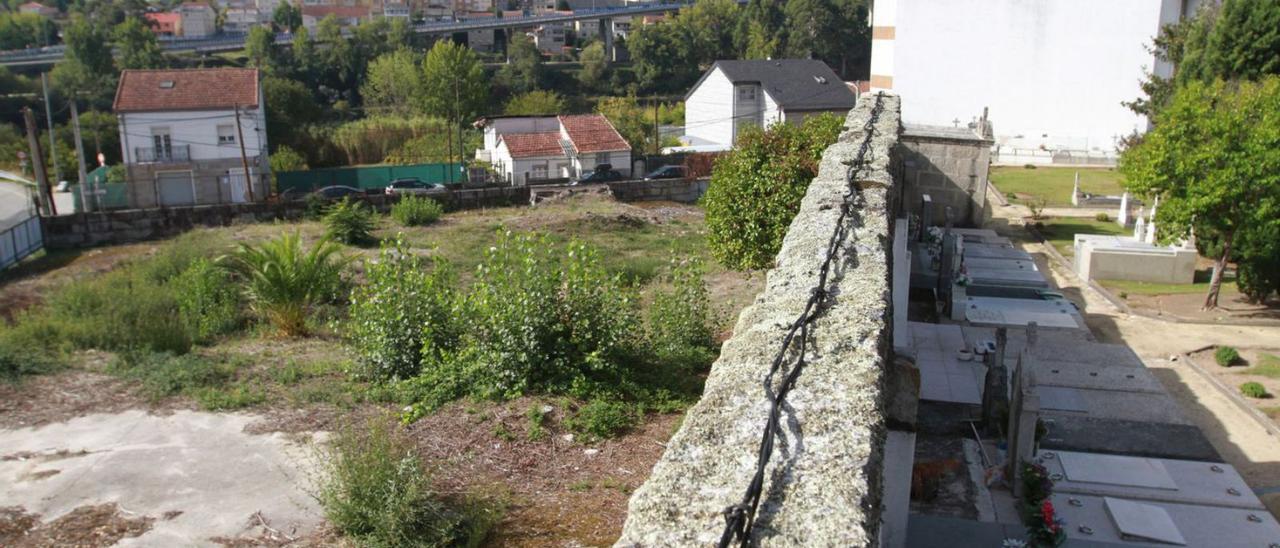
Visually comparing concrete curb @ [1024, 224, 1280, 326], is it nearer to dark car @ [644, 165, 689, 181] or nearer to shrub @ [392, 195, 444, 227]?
shrub @ [392, 195, 444, 227]

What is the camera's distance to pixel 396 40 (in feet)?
252

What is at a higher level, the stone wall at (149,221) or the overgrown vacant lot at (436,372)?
the overgrown vacant lot at (436,372)

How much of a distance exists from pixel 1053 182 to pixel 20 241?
2915 centimetres

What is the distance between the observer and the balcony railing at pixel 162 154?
3612 cm

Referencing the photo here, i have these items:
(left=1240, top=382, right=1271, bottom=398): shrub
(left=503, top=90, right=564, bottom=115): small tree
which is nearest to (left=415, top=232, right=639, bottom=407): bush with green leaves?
(left=1240, top=382, right=1271, bottom=398): shrub

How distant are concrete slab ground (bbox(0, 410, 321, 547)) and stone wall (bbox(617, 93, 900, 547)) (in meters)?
4.01

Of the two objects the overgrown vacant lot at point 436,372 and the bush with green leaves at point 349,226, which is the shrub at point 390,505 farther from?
the bush with green leaves at point 349,226

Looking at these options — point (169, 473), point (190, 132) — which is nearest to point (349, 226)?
point (169, 473)

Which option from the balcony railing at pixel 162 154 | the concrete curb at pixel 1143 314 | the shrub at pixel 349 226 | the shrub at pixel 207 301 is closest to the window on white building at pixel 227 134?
the balcony railing at pixel 162 154

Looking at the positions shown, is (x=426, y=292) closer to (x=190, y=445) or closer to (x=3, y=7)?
(x=190, y=445)

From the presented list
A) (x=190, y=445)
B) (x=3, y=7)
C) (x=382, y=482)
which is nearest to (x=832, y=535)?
(x=382, y=482)

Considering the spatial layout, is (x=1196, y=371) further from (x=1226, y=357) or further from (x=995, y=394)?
(x=995, y=394)

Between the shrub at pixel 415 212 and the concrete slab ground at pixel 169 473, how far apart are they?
15158 mm

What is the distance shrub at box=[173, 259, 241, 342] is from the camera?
12.6m
